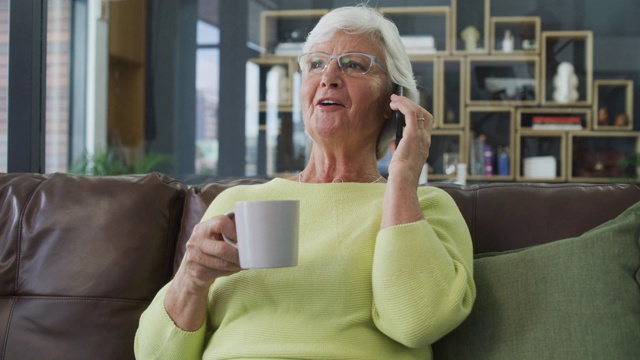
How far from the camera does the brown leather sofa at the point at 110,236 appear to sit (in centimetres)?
171

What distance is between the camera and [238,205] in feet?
3.66

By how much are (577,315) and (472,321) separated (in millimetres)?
184

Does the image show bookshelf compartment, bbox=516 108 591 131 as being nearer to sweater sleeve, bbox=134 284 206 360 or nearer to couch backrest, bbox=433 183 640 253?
couch backrest, bbox=433 183 640 253

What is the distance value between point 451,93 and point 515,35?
478 millimetres

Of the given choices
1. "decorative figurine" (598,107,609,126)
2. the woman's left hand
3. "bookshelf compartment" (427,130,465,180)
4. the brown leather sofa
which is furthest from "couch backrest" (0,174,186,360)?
"decorative figurine" (598,107,609,126)

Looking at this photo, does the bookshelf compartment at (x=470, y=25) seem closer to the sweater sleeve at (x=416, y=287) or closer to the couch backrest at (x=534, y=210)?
the couch backrest at (x=534, y=210)

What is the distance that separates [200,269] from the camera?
1272 mm

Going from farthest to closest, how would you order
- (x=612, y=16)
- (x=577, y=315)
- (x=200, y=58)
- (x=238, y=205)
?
1. (x=200, y=58)
2. (x=612, y=16)
3. (x=577, y=315)
4. (x=238, y=205)

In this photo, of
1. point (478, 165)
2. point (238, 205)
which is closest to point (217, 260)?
point (238, 205)

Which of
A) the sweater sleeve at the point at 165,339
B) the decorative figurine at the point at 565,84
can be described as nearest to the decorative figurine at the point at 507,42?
the decorative figurine at the point at 565,84

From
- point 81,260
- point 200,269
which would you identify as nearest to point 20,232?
point 81,260

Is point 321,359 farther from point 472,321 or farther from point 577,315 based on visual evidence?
point 577,315

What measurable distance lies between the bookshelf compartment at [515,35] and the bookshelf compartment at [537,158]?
47 cm

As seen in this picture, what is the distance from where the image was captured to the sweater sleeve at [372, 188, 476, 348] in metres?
1.33
